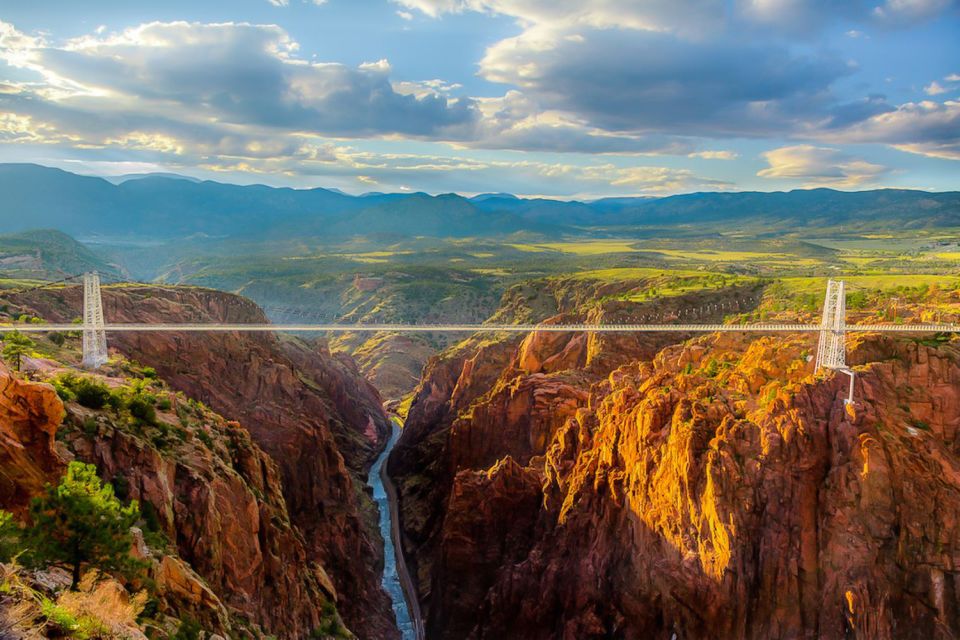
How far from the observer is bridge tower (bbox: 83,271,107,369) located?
54.7m

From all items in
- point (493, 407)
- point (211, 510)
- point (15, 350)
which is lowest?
point (493, 407)

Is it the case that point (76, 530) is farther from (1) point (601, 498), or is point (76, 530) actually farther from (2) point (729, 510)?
(1) point (601, 498)

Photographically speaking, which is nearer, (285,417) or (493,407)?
(285,417)

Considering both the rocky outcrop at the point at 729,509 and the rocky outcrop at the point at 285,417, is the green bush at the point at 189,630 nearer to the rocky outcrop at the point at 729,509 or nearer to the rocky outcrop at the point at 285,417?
the rocky outcrop at the point at 729,509

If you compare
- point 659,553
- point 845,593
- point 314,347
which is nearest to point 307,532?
point 659,553

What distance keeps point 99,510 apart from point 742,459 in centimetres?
3369

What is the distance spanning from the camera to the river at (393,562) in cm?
6303

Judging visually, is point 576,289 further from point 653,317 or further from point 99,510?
point 99,510

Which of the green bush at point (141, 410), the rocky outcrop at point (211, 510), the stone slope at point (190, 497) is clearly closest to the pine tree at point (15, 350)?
the stone slope at point (190, 497)

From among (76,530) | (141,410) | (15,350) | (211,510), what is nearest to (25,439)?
(76,530)

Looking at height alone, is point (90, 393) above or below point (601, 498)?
above

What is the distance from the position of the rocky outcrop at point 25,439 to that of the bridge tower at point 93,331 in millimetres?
28237

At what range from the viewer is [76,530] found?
75.0 ft

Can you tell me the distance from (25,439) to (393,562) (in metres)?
51.6
